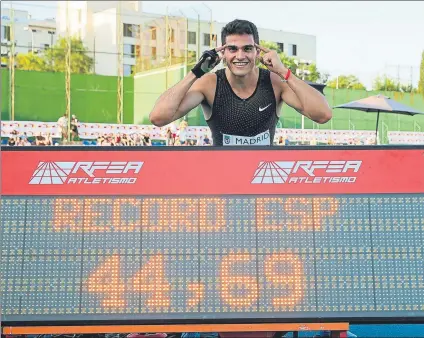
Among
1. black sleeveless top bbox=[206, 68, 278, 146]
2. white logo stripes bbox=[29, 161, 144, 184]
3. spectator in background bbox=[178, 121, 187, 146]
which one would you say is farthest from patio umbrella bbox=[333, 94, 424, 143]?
white logo stripes bbox=[29, 161, 144, 184]

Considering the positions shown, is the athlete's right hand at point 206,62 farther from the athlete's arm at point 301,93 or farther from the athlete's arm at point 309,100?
the athlete's arm at point 309,100

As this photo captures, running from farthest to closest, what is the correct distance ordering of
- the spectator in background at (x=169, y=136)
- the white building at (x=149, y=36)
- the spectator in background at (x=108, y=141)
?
the white building at (x=149, y=36) < the spectator in background at (x=169, y=136) < the spectator in background at (x=108, y=141)

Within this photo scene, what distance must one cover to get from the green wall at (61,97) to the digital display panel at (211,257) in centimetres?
2583

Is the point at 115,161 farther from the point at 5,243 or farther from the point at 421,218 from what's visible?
the point at 421,218

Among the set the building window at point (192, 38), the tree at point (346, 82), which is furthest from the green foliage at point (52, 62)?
the tree at point (346, 82)

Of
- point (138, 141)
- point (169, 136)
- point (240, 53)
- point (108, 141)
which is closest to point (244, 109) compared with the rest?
point (240, 53)

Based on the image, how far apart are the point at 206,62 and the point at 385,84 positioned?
3240 centimetres

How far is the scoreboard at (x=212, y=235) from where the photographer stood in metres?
3.52

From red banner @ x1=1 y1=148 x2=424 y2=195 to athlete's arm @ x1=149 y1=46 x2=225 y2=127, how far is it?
1.27 feet

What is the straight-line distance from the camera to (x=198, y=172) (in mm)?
3676

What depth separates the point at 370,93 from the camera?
107 ft

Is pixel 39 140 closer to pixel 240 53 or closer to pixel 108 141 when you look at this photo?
pixel 108 141

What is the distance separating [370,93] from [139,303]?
30.3 meters

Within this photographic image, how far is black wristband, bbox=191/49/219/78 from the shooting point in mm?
3781
